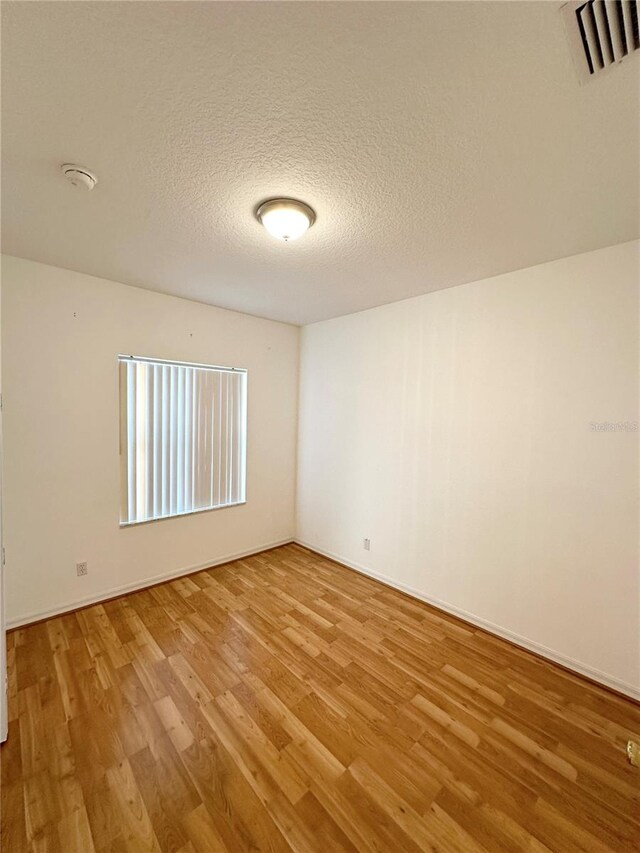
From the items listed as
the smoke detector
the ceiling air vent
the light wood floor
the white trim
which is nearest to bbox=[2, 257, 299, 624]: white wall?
the white trim

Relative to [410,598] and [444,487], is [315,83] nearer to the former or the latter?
[444,487]

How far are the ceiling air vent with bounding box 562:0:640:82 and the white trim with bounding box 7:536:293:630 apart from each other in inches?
156

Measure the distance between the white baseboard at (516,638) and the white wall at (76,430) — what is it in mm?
1761

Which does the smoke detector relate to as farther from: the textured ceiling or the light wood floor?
the light wood floor

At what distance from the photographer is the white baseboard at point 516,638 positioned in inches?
75.4

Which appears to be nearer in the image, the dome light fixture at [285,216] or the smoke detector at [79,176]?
the smoke detector at [79,176]

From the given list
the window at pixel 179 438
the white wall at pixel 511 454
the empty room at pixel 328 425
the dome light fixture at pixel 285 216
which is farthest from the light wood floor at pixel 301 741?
the dome light fixture at pixel 285 216

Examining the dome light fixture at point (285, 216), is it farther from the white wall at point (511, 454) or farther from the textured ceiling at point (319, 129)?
the white wall at point (511, 454)

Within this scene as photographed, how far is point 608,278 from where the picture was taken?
6.45ft

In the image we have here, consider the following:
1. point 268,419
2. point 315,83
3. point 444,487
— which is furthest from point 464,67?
point 268,419

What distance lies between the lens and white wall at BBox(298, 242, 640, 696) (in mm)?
1946

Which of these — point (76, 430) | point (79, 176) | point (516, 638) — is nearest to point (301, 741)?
point (516, 638)

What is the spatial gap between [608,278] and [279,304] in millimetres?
2535

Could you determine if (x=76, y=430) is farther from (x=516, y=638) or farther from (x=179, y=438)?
(x=516, y=638)
